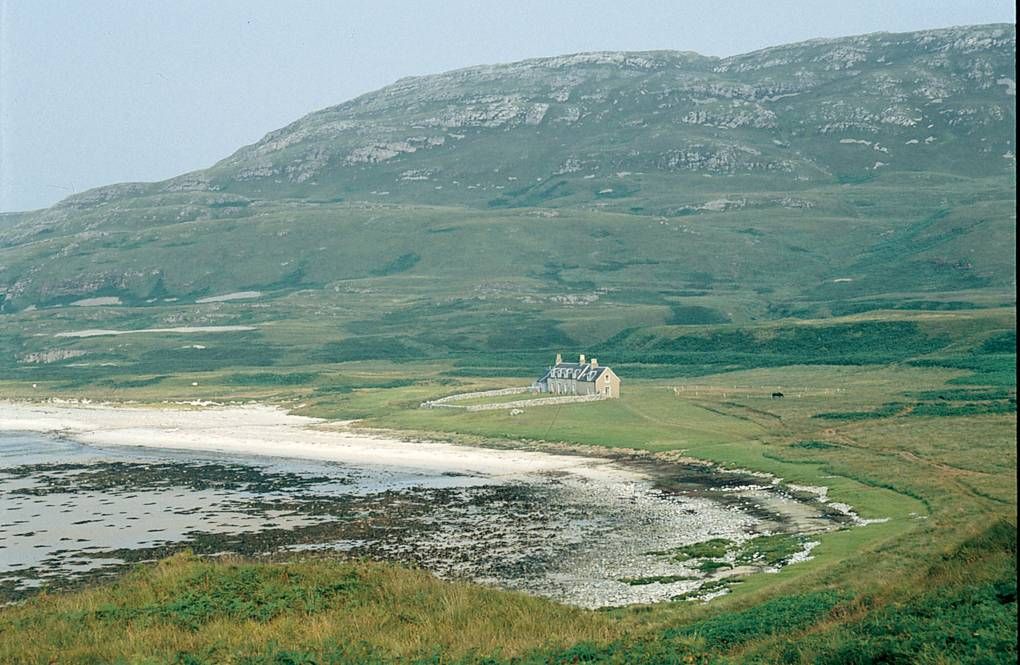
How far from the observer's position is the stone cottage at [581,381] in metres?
114

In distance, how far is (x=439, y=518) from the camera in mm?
59062

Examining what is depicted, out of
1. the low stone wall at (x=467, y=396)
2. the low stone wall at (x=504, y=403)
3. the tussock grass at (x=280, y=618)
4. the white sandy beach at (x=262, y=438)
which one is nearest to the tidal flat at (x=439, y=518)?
the white sandy beach at (x=262, y=438)

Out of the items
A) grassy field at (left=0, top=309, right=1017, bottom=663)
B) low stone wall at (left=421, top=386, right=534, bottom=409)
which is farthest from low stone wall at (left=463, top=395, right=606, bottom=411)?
low stone wall at (left=421, top=386, right=534, bottom=409)

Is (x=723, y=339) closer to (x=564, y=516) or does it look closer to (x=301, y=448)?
(x=301, y=448)

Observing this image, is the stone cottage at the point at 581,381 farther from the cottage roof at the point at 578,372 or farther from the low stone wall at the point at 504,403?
the low stone wall at the point at 504,403

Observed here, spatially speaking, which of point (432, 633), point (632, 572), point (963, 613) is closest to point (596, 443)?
point (632, 572)

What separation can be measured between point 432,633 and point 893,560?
17.3 meters

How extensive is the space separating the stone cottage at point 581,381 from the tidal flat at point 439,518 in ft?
94.1

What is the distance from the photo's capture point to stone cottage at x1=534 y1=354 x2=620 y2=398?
114 m

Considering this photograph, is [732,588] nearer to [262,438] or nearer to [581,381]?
[262,438]

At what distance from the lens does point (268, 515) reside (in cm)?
6150

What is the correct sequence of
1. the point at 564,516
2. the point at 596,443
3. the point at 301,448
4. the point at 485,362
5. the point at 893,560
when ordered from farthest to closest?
the point at 485,362, the point at 301,448, the point at 596,443, the point at 564,516, the point at 893,560

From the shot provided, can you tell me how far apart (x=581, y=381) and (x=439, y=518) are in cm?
5879

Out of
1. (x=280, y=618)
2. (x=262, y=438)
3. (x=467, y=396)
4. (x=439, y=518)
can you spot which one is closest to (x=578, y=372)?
(x=467, y=396)
